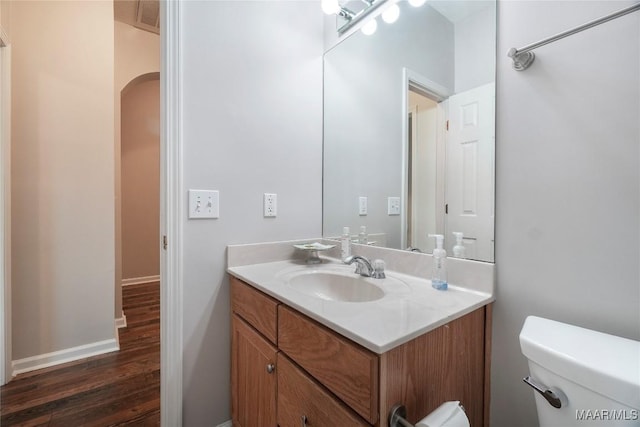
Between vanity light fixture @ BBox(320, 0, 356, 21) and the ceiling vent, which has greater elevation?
the ceiling vent

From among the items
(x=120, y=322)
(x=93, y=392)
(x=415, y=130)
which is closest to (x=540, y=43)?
(x=415, y=130)

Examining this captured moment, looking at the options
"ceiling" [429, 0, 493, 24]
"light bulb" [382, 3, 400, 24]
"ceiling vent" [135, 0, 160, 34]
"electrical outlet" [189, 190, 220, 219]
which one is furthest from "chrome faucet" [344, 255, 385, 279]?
"ceiling vent" [135, 0, 160, 34]

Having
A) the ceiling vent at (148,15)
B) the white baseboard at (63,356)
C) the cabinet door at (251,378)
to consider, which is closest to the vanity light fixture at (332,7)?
the cabinet door at (251,378)

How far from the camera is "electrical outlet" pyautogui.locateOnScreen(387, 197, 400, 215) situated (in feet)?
4.21

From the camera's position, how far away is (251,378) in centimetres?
107

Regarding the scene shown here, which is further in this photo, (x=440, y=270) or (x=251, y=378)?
(x=251, y=378)

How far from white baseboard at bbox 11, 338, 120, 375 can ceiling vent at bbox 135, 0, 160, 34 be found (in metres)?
2.58

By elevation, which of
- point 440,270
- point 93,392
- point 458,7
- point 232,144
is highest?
point 458,7

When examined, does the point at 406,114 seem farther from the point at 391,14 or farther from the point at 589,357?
the point at 589,357

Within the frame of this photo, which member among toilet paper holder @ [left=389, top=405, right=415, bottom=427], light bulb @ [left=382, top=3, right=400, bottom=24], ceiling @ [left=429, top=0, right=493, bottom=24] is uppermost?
light bulb @ [left=382, top=3, right=400, bottom=24]

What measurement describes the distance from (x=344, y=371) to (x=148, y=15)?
3.03m

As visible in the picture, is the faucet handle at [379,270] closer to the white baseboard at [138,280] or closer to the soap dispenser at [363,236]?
the soap dispenser at [363,236]

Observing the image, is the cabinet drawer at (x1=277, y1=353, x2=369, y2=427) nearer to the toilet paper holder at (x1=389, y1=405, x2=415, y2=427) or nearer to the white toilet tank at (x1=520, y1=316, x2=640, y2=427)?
the toilet paper holder at (x1=389, y1=405, x2=415, y2=427)

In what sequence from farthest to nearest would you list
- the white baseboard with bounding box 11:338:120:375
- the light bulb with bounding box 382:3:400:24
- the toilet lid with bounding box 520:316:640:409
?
the white baseboard with bounding box 11:338:120:375, the light bulb with bounding box 382:3:400:24, the toilet lid with bounding box 520:316:640:409
